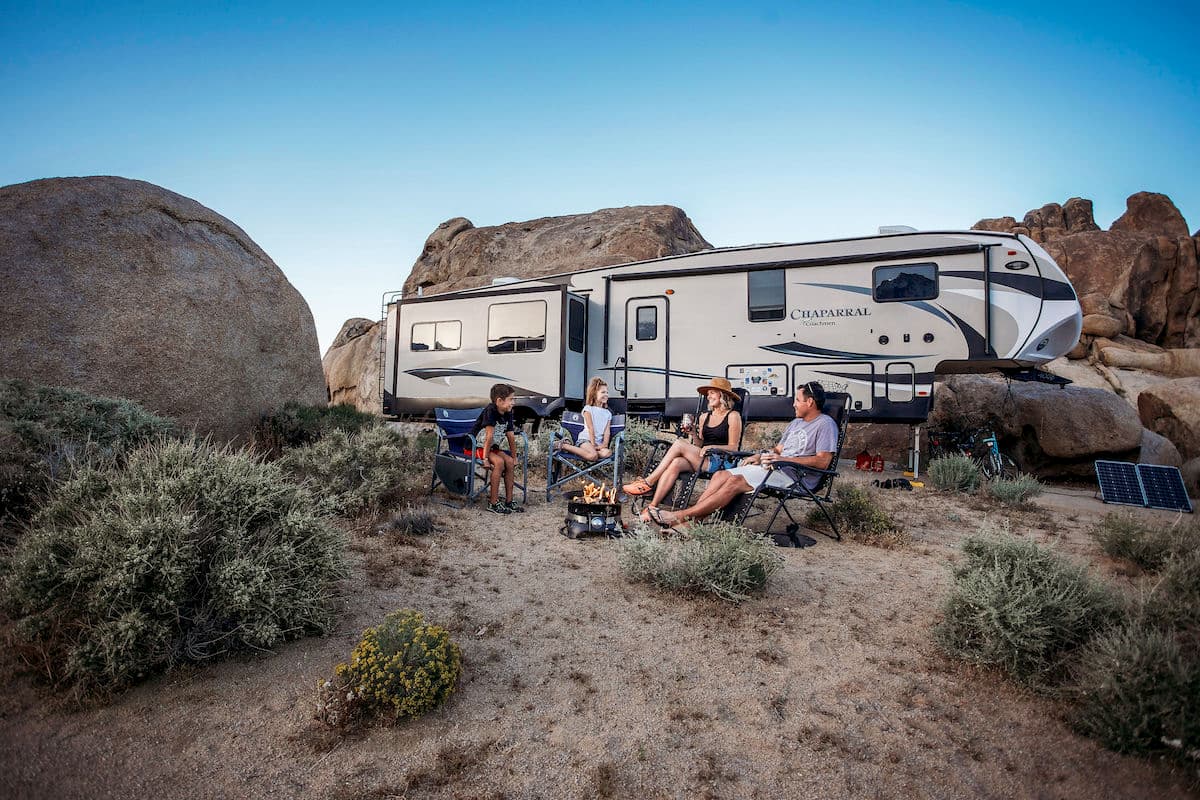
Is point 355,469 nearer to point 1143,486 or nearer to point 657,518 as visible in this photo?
point 657,518

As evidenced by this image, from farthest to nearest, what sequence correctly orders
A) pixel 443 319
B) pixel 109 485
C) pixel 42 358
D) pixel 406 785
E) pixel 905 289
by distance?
pixel 443 319
pixel 905 289
pixel 42 358
pixel 109 485
pixel 406 785

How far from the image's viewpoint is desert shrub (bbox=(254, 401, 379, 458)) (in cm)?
607

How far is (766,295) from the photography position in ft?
29.3

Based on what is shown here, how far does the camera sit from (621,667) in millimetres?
2564

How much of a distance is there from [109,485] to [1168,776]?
12.6 ft

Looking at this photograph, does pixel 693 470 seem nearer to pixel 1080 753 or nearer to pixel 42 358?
pixel 1080 753

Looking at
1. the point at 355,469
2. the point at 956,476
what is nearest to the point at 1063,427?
the point at 956,476

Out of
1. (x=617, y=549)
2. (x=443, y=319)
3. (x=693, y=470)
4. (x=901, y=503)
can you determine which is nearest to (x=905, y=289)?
(x=901, y=503)

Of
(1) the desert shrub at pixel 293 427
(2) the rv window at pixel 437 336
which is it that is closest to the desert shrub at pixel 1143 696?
(1) the desert shrub at pixel 293 427

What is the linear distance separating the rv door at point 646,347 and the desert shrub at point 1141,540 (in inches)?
230

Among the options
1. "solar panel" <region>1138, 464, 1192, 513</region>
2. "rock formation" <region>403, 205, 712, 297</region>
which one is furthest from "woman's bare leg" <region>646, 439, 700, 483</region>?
"rock formation" <region>403, 205, 712, 297</region>

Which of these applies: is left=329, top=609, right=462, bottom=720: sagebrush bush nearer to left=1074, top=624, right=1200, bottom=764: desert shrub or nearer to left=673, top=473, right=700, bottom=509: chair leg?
left=1074, top=624, right=1200, bottom=764: desert shrub

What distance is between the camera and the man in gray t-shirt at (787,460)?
14.7 feet

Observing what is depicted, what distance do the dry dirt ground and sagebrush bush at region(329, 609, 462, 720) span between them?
0.27 feet
